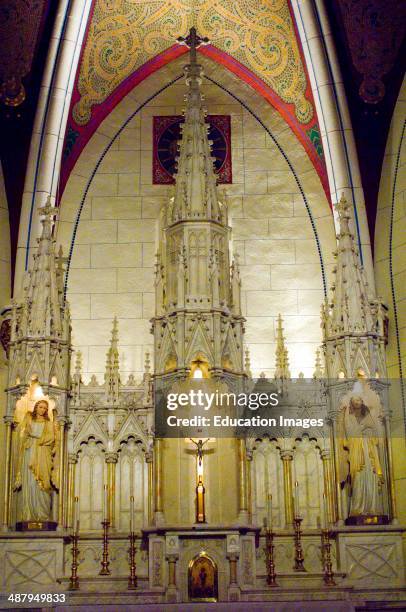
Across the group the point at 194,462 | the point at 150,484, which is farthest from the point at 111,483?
Answer: the point at 194,462

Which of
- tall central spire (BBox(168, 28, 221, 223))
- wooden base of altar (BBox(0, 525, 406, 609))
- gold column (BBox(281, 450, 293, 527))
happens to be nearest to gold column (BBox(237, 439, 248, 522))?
wooden base of altar (BBox(0, 525, 406, 609))

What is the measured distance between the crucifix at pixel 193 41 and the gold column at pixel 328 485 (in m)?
6.31

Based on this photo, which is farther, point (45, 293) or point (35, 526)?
point (45, 293)

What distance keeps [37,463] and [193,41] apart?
699 cm

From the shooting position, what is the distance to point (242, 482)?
15.0 m

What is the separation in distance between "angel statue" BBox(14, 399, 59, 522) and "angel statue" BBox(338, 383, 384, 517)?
3.88 meters

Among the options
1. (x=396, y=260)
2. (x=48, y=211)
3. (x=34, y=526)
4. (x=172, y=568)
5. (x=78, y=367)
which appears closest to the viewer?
(x=172, y=568)

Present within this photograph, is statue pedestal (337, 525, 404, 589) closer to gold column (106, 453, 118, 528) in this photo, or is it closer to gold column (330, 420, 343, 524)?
gold column (330, 420, 343, 524)

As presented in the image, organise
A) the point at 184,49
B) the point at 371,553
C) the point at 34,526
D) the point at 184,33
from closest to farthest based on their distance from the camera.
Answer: the point at 34,526, the point at 371,553, the point at 184,33, the point at 184,49

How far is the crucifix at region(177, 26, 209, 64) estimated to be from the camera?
17.2m

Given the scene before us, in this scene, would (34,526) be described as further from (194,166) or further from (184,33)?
(184,33)

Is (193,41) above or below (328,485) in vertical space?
above

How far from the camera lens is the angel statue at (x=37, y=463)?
47.7 ft

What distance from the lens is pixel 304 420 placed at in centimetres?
1570
